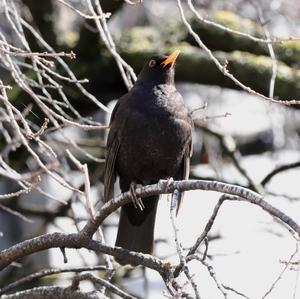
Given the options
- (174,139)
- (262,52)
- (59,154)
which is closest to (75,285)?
(174,139)

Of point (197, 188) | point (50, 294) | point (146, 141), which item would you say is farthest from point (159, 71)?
point (197, 188)

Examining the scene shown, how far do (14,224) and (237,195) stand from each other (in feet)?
20.0

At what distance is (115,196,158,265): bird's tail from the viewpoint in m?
6.11

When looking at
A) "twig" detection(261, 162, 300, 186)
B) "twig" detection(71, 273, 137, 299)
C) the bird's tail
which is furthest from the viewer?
"twig" detection(261, 162, 300, 186)

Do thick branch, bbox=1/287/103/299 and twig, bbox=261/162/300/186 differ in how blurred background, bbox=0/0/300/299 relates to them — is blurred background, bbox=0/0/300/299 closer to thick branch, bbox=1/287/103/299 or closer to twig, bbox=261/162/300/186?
twig, bbox=261/162/300/186

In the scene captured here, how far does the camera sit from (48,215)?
25.7 feet

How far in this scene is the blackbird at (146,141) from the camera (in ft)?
19.3

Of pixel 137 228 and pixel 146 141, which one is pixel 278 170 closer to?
pixel 137 228

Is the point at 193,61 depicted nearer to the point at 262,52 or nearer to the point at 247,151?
the point at 262,52

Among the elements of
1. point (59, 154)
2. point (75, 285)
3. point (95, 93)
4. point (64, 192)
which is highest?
point (64, 192)

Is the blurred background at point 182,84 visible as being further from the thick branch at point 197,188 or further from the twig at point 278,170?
the thick branch at point 197,188

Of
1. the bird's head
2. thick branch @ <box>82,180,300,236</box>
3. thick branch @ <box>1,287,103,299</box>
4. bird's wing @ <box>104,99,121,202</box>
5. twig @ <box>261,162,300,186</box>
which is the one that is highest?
twig @ <box>261,162,300,186</box>

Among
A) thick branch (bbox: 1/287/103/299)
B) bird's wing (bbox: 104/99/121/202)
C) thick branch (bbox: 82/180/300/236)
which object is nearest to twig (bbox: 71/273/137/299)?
thick branch (bbox: 1/287/103/299)

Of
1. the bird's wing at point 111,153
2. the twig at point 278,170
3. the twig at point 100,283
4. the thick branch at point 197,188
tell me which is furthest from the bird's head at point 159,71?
the twig at point 100,283
